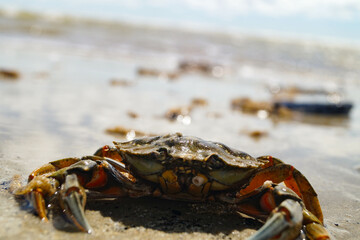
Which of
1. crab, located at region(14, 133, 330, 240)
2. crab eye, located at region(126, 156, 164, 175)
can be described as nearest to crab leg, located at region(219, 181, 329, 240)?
crab, located at region(14, 133, 330, 240)

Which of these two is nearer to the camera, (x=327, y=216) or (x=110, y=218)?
(x=110, y=218)

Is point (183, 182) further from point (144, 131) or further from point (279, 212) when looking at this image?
point (144, 131)

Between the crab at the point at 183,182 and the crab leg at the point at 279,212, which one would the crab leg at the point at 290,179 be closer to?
the crab at the point at 183,182

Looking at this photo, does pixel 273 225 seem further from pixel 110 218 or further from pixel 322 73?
pixel 322 73

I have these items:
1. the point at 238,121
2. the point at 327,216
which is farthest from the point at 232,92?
the point at 327,216

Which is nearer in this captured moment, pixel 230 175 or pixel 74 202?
pixel 74 202

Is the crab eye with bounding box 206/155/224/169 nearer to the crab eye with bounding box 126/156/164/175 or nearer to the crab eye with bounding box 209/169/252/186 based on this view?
the crab eye with bounding box 209/169/252/186

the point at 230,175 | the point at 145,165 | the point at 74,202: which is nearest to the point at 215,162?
the point at 230,175
